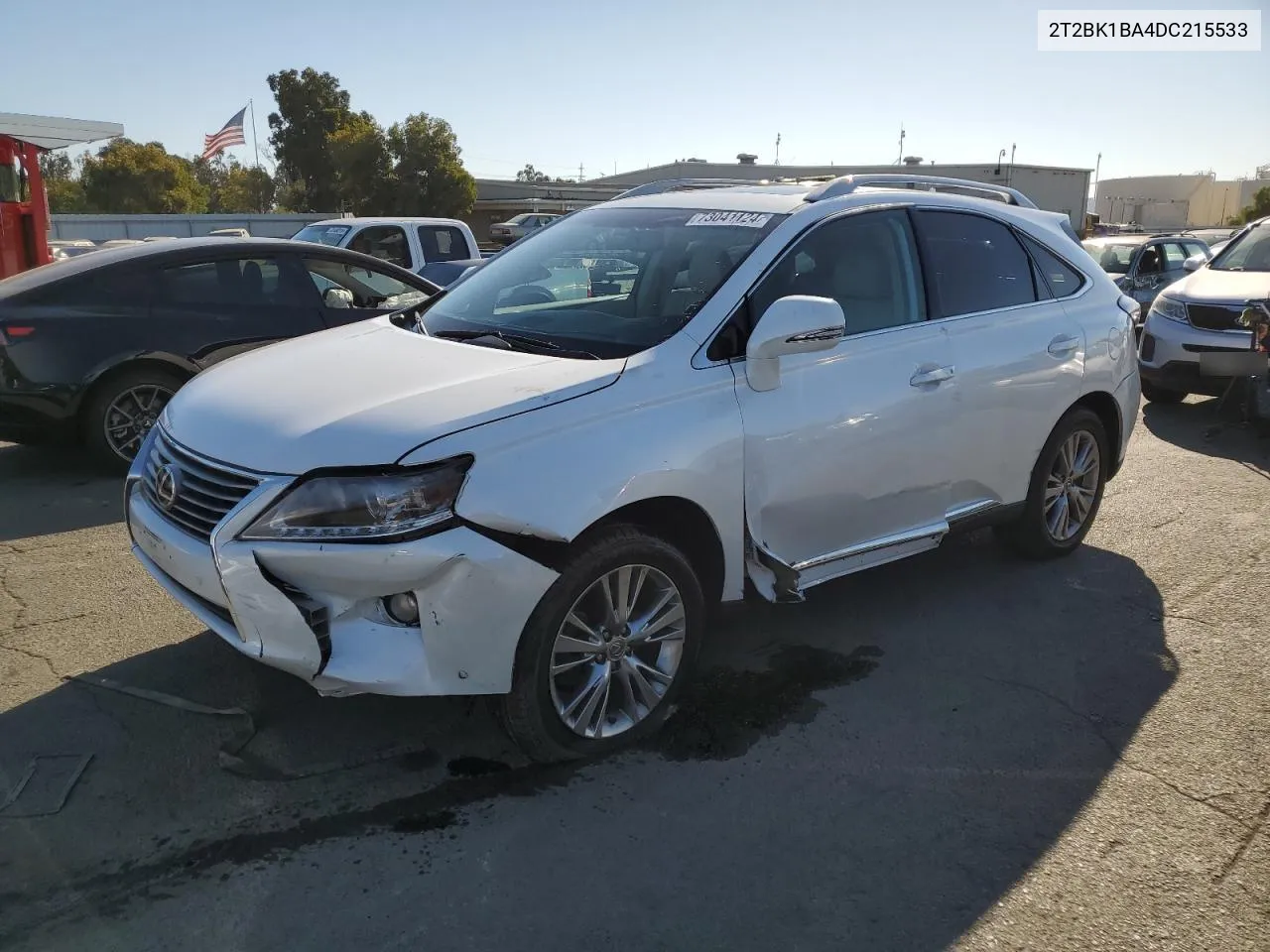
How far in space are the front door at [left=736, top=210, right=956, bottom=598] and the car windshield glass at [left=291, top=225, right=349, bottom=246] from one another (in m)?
9.37

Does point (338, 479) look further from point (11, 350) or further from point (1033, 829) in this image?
point (11, 350)

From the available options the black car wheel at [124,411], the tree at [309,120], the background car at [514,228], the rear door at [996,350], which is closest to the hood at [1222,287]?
the rear door at [996,350]

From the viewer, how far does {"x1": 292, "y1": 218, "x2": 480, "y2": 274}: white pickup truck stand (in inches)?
489

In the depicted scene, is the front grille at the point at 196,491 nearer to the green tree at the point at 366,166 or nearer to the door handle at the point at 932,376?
the door handle at the point at 932,376

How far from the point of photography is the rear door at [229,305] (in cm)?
695

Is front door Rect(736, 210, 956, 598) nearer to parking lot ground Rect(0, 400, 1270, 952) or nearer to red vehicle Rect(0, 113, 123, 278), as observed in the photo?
parking lot ground Rect(0, 400, 1270, 952)

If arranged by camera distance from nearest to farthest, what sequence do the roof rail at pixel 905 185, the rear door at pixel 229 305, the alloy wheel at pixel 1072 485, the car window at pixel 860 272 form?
the car window at pixel 860 272
the roof rail at pixel 905 185
the alloy wheel at pixel 1072 485
the rear door at pixel 229 305

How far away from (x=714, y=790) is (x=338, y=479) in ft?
5.12

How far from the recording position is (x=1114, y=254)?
1698cm

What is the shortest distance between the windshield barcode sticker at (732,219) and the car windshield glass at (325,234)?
9001 mm

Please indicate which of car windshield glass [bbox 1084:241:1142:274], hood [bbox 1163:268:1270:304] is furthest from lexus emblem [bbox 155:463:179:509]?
car windshield glass [bbox 1084:241:1142:274]

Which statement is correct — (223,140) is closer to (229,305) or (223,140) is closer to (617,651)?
(229,305)

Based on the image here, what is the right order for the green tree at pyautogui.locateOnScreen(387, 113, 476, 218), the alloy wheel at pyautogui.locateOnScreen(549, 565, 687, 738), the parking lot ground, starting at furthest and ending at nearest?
the green tree at pyautogui.locateOnScreen(387, 113, 476, 218) < the alloy wheel at pyautogui.locateOnScreen(549, 565, 687, 738) < the parking lot ground

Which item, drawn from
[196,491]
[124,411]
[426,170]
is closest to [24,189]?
[124,411]
